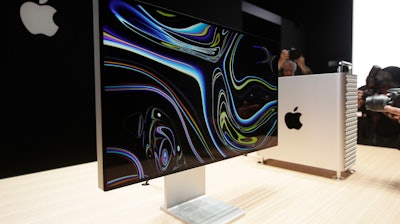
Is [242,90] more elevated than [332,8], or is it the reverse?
[332,8]

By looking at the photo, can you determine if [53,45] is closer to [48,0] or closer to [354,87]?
[48,0]

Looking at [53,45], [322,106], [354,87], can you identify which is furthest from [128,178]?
[53,45]

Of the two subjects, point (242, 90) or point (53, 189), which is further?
point (53, 189)

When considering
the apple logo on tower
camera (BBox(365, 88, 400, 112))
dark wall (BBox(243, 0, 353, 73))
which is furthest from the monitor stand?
dark wall (BBox(243, 0, 353, 73))

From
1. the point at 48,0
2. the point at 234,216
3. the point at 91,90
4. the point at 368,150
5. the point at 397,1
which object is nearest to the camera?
the point at 234,216

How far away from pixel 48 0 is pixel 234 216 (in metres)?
1.68

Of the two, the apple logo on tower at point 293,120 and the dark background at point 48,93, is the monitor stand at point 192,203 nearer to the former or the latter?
the apple logo on tower at point 293,120

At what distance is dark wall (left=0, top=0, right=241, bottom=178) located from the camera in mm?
1443

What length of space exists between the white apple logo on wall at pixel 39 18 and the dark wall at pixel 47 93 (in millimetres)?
26

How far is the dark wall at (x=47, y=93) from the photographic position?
1443 mm

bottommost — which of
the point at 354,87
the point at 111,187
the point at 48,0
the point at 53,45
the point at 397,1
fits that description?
the point at 111,187

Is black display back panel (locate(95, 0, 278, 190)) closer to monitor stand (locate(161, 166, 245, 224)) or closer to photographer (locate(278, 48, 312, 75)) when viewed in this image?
monitor stand (locate(161, 166, 245, 224))

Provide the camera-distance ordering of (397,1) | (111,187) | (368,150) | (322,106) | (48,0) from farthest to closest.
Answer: (397,1) → (368,150) → (48,0) → (322,106) → (111,187)

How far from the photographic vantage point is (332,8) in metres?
2.46
